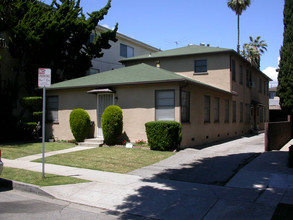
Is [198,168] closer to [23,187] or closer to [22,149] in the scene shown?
[23,187]

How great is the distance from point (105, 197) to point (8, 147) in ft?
32.1

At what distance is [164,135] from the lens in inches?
535

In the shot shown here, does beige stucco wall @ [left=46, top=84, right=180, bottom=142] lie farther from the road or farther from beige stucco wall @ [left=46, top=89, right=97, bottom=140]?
the road

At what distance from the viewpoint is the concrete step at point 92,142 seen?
15.8 meters

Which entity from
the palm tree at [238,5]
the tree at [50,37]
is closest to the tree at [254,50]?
the palm tree at [238,5]

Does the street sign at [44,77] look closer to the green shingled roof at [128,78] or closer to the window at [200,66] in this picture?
the green shingled roof at [128,78]

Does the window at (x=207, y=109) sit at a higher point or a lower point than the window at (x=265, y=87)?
lower

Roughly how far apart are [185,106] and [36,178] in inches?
338

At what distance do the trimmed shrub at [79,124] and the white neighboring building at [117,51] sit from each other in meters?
8.79

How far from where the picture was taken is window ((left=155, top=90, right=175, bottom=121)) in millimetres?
14617

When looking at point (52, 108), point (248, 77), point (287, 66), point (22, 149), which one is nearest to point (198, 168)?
point (22, 149)

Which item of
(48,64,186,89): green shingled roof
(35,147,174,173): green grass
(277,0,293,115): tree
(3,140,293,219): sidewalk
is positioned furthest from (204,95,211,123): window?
(277,0,293,115): tree

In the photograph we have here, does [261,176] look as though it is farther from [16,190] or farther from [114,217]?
[16,190]

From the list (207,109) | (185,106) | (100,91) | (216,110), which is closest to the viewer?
(185,106)
